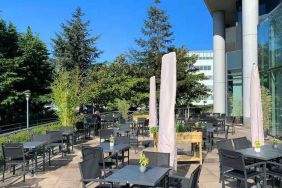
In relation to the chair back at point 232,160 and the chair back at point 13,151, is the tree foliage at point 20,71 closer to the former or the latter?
the chair back at point 13,151

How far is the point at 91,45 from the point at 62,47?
296 centimetres

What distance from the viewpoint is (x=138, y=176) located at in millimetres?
5492

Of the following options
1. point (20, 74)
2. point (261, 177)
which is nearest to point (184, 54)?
point (20, 74)

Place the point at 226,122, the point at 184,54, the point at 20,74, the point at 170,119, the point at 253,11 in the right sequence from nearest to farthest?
1. the point at 170,119
2. the point at 226,122
3. the point at 253,11
4. the point at 20,74
5. the point at 184,54

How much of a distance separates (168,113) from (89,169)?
1943 mm

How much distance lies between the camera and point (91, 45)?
129ft

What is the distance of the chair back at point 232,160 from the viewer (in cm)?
655

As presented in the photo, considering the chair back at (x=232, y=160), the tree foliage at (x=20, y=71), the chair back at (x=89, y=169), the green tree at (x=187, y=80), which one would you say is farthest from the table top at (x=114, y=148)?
the green tree at (x=187, y=80)

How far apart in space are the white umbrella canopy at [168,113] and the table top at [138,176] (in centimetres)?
112

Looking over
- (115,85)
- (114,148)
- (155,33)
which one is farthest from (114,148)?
(155,33)

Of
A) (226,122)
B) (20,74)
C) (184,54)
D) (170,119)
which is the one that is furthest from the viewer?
(184,54)

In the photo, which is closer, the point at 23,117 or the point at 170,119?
the point at 170,119

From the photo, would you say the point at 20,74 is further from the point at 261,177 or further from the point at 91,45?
the point at 261,177

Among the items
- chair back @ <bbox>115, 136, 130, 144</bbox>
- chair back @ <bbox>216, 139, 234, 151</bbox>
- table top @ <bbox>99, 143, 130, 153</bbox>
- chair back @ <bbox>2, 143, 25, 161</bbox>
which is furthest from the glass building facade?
chair back @ <bbox>2, 143, 25, 161</bbox>
